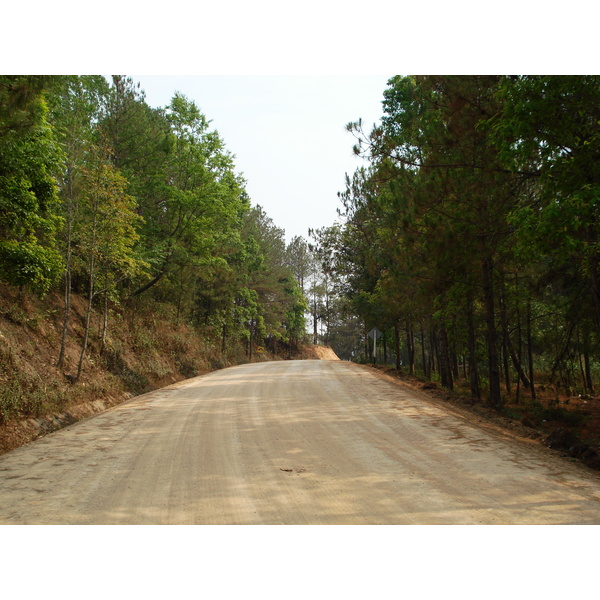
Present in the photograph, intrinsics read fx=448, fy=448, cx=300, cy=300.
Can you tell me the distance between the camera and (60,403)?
9492mm

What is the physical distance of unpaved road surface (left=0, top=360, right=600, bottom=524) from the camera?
13.4ft

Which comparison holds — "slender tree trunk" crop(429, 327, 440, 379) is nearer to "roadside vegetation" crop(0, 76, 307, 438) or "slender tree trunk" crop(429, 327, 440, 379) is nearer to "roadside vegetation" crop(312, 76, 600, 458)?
"roadside vegetation" crop(312, 76, 600, 458)

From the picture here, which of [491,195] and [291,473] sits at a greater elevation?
[491,195]

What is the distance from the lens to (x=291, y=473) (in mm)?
5250

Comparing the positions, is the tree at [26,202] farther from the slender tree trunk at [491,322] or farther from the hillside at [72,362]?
the slender tree trunk at [491,322]

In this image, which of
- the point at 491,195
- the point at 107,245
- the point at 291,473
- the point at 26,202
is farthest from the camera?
the point at 107,245

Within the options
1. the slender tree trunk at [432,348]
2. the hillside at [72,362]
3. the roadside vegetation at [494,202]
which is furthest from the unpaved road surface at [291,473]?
the slender tree trunk at [432,348]

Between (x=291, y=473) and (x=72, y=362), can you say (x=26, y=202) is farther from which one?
(x=291, y=473)

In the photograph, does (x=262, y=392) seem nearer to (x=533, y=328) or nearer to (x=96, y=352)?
(x=96, y=352)

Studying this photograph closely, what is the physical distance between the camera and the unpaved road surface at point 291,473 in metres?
4.08

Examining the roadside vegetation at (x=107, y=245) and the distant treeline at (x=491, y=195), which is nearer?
the distant treeline at (x=491, y=195)

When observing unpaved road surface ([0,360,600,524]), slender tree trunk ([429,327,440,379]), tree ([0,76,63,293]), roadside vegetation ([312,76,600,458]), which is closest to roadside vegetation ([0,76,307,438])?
tree ([0,76,63,293])

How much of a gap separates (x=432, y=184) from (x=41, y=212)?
349 inches

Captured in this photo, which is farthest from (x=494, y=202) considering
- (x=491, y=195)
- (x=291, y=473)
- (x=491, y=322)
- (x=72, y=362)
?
(x=72, y=362)
